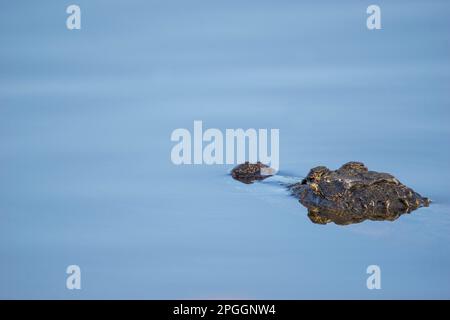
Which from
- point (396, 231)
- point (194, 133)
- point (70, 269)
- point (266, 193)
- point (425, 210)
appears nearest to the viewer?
point (70, 269)

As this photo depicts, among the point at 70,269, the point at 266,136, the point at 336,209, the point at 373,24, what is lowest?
the point at 70,269

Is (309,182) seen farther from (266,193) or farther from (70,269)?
(70,269)

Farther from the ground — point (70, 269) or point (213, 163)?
point (213, 163)

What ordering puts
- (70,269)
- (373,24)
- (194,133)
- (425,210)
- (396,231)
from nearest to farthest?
(70,269) → (396,231) → (425,210) → (194,133) → (373,24)

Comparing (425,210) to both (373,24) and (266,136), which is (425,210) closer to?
(266,136)

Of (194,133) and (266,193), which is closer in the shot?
(266,193)

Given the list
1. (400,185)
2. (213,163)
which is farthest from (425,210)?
(213,163)
